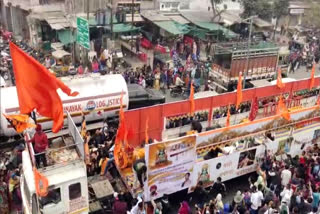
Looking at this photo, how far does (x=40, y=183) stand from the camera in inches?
329

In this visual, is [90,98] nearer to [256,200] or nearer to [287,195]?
[256,200]

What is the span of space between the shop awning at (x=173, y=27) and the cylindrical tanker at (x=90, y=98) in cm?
1337

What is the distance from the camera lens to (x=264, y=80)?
2244 centimetres

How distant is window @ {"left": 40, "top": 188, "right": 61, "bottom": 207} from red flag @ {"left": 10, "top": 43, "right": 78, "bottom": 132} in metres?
1.48

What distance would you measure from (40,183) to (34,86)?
7.28 ft

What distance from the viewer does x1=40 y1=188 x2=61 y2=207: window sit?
8.68 m

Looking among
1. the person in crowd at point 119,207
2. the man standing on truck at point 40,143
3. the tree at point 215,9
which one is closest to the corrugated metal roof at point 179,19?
the tree at point 215,9

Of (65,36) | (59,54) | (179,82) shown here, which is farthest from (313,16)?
(59,54)

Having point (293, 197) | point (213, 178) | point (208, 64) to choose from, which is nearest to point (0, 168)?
point (213, 178)

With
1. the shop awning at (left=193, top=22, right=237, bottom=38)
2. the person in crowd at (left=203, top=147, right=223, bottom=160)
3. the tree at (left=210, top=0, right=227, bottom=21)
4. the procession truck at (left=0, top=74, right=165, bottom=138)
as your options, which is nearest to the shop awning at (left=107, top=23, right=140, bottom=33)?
the shop awning at (left=193, top=22, right=237, bottom=38)

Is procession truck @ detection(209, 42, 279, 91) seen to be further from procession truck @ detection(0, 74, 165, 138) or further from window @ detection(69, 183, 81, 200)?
window @ detection(69, 183, 81, 200)

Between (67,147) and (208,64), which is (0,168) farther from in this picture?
(208,64)

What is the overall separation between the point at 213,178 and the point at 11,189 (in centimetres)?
638

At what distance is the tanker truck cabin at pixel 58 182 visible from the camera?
8.68 meters
